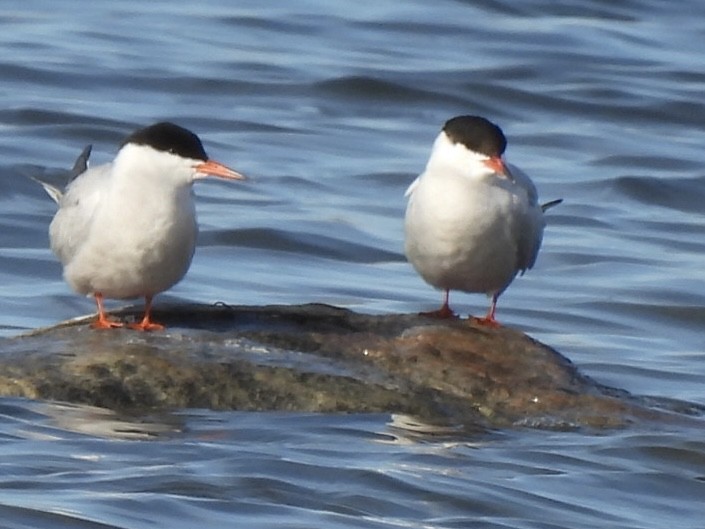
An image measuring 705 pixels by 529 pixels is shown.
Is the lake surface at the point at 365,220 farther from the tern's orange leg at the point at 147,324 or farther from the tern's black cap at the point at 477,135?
the tern's black cap at the point at 477,135

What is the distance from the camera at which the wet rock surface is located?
7.72m

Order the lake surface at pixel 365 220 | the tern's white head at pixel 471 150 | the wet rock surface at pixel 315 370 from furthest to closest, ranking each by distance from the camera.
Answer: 1. the tern's white head at pixel 471 150
2. the wet rock surface at pixel 315 370
3. the lake surface at pixel 365 220

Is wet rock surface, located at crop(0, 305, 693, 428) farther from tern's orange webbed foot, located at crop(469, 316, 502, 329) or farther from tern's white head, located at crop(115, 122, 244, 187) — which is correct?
tern's white head, located at crop(115, 122, 244, 187)

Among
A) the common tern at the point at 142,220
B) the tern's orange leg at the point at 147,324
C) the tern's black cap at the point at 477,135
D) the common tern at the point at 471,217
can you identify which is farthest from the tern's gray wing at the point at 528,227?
the tern's orange leg at the point at 147,324

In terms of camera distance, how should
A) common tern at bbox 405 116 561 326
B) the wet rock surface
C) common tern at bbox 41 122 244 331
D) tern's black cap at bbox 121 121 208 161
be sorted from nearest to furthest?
the wet rock surface
common tern at bbox 41 122 244 331
tern's black cap at bbox 121 121 208 161
common tern at bbox 405 116 561 326

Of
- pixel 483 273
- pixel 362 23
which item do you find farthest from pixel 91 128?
pixel 483 273

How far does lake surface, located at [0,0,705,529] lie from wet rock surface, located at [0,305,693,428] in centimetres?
10

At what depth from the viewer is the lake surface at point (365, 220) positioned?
23.2 feet

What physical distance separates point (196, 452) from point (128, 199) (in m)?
1.28

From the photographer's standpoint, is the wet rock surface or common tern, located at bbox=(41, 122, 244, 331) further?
common tern, located at bbox=(41, 122, 244, 331)

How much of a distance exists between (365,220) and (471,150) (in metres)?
4.86

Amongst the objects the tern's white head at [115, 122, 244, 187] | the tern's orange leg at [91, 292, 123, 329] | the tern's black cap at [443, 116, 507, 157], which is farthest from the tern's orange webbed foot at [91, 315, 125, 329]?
the tern's black cap at [443, 116, 507, 157]

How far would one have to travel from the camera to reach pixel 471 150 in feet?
28.7

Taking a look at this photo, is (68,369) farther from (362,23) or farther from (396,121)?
(362,23)
